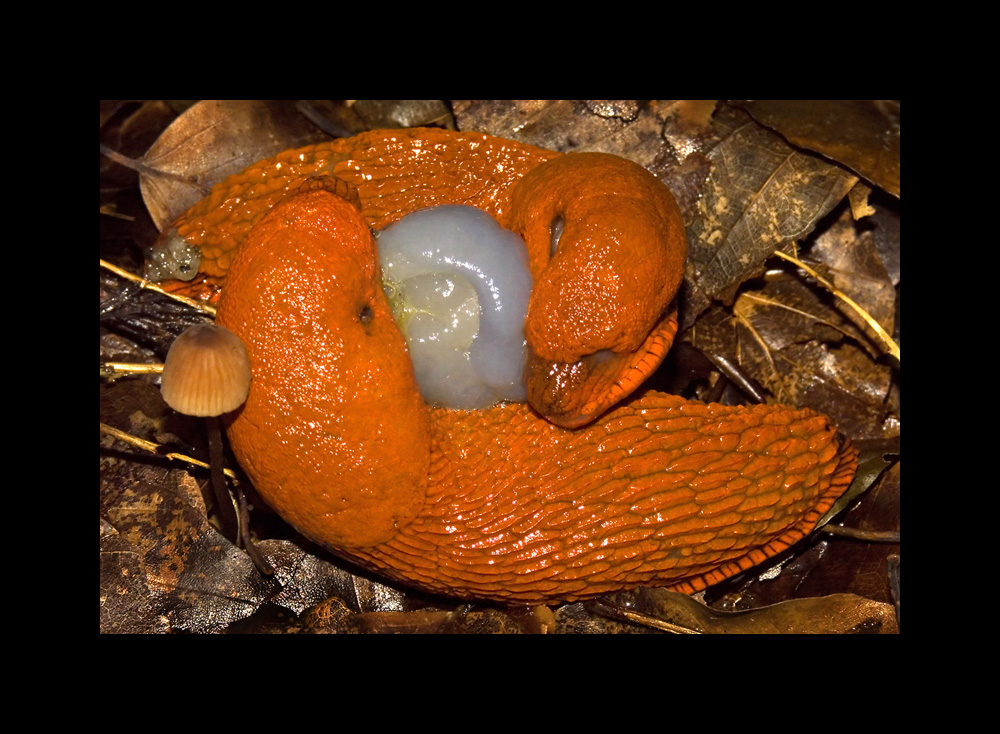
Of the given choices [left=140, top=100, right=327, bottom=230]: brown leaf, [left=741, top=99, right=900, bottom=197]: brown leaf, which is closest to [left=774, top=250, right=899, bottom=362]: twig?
[left=741, top=99, right=900, bottom=197]: brown leaf

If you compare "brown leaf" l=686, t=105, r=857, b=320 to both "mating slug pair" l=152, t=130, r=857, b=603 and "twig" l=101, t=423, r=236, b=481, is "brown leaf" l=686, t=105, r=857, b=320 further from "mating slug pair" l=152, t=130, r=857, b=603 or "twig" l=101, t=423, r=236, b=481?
"twig" l=101, t=423, r=236, b=481

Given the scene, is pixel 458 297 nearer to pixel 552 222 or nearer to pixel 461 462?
pixel 552 222

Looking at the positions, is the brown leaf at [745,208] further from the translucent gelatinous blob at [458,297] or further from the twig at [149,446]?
the twig at [149,446]

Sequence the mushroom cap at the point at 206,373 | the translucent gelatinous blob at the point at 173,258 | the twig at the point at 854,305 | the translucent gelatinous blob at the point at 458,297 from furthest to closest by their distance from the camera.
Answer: the twig at the point at 854,305, the translucent gelatinous blob at the point at 173,258, the translucent gelatinous blob at the point at 458,297, the mushroom cap at the point at 206,373

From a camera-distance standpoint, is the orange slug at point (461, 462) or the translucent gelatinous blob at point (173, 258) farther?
the translucent gelatinous blob at point (173, 258)

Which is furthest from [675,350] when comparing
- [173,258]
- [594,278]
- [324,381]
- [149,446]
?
[149,446]

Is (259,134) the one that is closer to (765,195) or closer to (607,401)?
(607,401)

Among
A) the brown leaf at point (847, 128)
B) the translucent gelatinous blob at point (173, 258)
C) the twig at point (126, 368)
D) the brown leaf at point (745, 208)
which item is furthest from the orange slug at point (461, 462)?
the brown leaf at point (847, 128)
